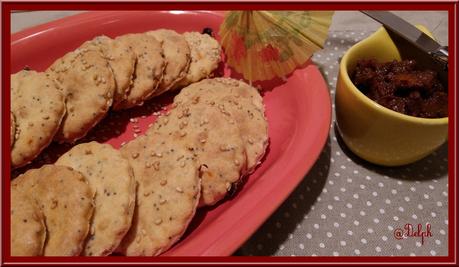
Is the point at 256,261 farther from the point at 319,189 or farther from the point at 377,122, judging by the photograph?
the point at 377,122

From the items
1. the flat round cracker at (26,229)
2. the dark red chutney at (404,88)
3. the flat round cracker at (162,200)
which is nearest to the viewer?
the flat round cracker at (26,229)

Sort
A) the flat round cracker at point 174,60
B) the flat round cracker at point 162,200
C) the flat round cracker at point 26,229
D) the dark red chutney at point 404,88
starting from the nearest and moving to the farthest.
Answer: the flat round cracker at point 26,229, the flat round cracker at point 162,200, the dark red chutney at point 404,88, the flat round cracker at point 174,60

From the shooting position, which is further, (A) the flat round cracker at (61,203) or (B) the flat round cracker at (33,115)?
(B) the flat round cracker at (33,115)

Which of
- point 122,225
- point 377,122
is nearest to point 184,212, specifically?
point 122,225

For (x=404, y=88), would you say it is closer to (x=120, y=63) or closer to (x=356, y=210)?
(x=356, y=210)

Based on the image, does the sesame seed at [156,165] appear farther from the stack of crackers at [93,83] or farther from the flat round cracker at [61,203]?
the stack of crackers at [93,83]

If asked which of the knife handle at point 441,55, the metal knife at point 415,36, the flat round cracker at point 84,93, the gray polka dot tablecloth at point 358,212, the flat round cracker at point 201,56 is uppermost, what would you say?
the metal knife at point 415,36

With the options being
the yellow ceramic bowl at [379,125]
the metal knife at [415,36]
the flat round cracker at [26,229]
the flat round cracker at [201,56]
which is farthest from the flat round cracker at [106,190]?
the metal knife at [415,36]
